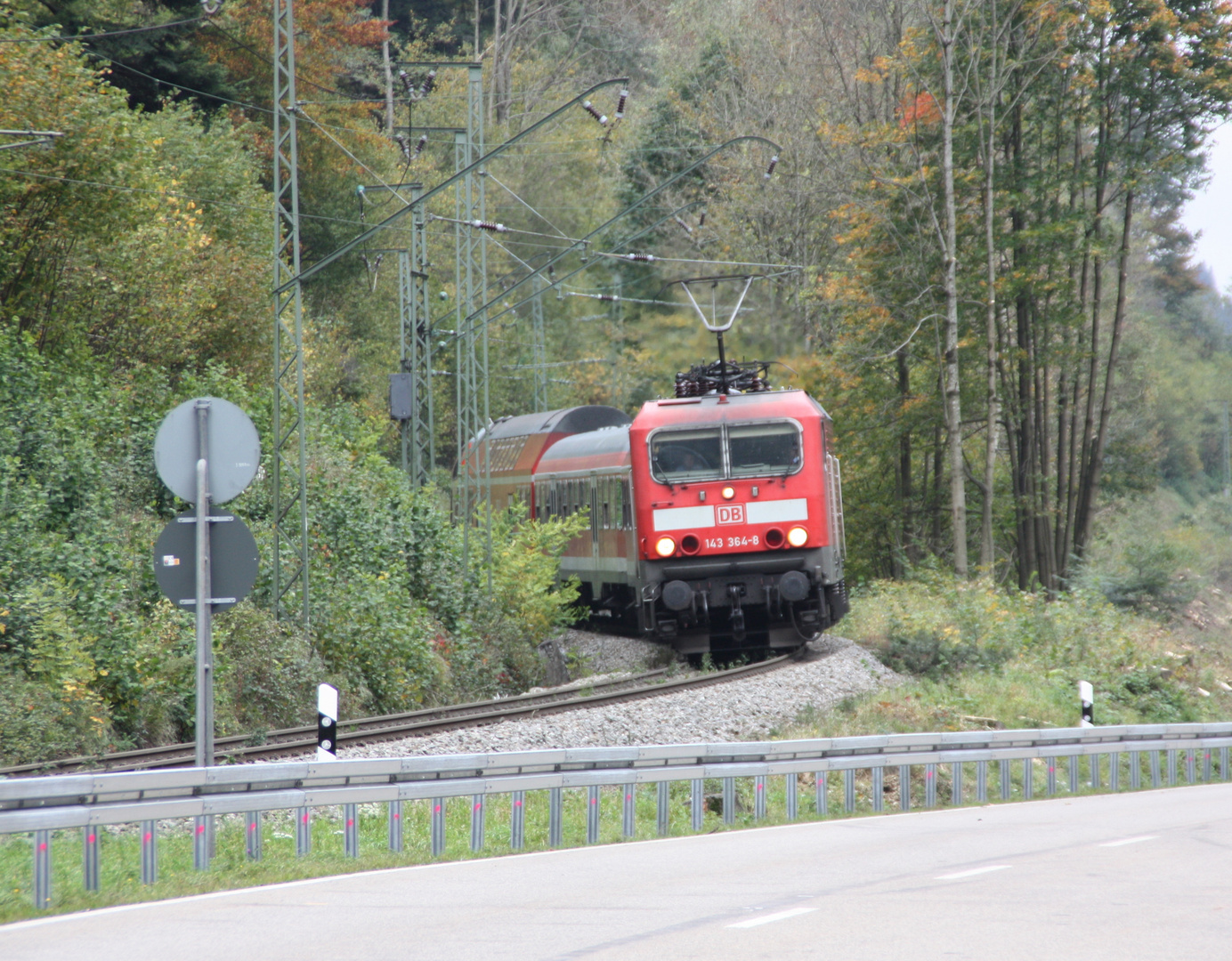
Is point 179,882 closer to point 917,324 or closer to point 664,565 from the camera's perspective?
point 664,565

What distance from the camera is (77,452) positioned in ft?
63.3

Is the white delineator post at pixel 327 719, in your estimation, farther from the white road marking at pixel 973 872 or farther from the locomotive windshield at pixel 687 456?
the locomotive windshield at pixel 687 456

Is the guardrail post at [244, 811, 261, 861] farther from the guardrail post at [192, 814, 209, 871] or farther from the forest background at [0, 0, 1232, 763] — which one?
the forest background at [0, 0, 1232, 763]

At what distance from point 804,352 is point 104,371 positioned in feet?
46.2

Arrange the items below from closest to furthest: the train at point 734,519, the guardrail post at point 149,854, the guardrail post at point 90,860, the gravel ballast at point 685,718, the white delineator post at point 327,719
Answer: the guardrail post at point 90,860 < the guardrail post at point 149,854 < the white delineator post at point 327,719 < the gravel ballast at point 685,718 < the train at point 734,519

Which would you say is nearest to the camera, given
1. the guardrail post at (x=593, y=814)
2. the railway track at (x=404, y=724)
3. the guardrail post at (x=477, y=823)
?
the guardrail post at (x=477, y=823)

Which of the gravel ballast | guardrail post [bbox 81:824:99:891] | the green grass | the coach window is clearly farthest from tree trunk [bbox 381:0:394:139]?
guardrail post [bbox 81:824:99:891]

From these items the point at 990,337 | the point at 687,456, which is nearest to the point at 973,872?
the point at 687,456

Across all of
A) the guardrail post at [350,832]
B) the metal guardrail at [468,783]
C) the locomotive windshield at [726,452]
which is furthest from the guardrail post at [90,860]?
the locomotive windshield at [726,452]

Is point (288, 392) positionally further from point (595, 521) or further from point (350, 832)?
point (350, 832)

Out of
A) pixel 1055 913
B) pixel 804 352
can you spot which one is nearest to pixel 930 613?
pixel 804 352

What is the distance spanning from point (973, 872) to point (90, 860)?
5293mm

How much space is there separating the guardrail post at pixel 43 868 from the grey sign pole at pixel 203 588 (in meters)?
1.29

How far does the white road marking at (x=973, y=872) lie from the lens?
28.4 ft
